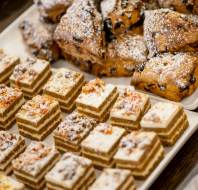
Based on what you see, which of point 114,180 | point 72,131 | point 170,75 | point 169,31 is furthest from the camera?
point 169,31

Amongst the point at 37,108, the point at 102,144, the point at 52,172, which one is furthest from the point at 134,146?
the point at 37,108

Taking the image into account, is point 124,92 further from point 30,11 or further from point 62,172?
point 30,11

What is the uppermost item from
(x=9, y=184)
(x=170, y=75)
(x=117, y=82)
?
(x=170, y=75)

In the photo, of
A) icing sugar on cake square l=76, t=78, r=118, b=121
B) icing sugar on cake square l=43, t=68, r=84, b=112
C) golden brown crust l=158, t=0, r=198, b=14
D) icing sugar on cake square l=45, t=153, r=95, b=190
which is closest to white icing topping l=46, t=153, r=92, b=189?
icing sugar on cake square l=45, t=153, r=95, b=190

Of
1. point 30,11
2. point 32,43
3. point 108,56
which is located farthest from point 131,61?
point 30,11

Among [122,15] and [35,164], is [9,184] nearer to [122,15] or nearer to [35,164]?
[35,164]

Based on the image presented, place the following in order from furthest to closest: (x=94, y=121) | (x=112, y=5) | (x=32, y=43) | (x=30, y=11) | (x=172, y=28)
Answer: (x=30, y=11), (x=32, y=43), (x=112, y=5), (x=172, y=28), (x=94, y=121)
